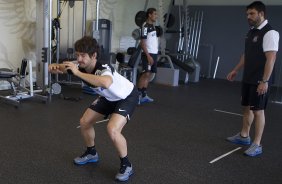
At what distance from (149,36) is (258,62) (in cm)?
239

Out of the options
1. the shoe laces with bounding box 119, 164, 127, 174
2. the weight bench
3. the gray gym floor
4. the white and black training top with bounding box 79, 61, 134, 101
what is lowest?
the gray gym floor

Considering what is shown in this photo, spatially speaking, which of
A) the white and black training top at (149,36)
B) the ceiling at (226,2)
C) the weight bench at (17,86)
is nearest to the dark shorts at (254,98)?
the white and black training top at (149,36)

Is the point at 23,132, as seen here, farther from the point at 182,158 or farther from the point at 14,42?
the point at 14,42

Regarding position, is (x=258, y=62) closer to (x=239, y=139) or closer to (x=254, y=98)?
(x=254, y=98)

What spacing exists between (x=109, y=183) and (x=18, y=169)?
72 centimetres

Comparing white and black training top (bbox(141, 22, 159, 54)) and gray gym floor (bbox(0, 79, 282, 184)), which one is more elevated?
white and black training top (bbox(141, 22, 159, 54))

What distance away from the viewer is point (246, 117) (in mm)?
3182

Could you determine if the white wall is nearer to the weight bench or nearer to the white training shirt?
the weight bench

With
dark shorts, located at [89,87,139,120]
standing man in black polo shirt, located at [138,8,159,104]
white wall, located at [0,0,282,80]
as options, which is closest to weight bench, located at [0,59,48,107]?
white wall, located at [0,0,282,80]

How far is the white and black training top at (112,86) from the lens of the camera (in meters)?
2.14

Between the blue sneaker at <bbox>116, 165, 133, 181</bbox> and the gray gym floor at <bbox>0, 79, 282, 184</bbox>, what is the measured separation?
0.19 feet

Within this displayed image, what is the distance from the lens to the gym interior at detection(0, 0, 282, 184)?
253 centimetres

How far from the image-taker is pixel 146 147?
302 centimetres

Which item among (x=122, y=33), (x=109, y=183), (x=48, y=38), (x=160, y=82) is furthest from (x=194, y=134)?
(x=122, y=33)
